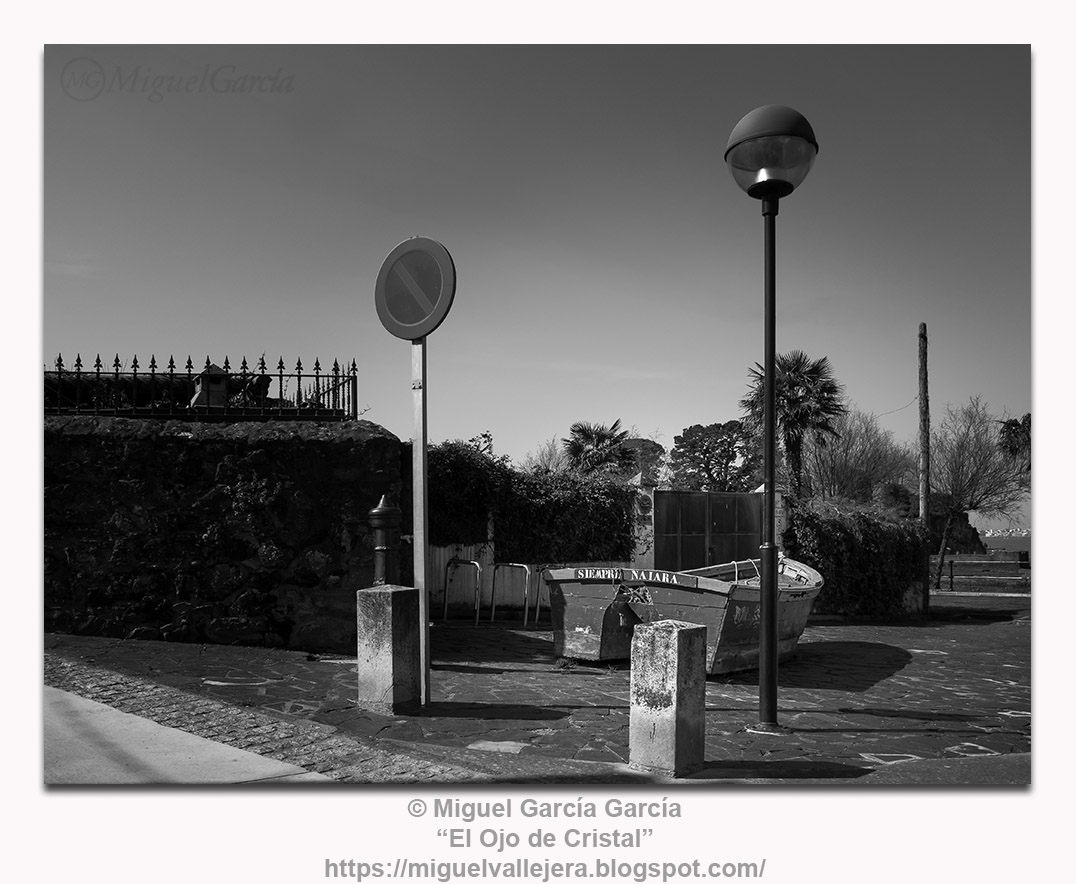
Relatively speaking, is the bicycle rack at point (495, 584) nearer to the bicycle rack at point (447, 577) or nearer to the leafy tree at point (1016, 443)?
the bicycle rack at point (447, 577)

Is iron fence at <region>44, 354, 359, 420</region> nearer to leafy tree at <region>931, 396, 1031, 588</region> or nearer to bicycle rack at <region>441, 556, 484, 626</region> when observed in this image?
bicycle rack at <region>441, 556, 484, 626</region>

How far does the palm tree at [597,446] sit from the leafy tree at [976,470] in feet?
39.0

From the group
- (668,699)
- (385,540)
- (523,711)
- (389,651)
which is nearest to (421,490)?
(385,540)

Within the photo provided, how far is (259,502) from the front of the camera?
865 centimetres

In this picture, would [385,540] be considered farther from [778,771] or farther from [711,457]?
[711,457]

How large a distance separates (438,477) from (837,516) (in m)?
7.92

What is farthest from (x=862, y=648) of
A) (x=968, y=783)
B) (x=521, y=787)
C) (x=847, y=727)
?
(x=521, y=787)

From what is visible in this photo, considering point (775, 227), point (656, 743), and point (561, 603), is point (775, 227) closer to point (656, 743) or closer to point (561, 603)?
point (656, 743)

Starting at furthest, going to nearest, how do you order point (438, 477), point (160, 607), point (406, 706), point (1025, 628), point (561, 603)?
point (1025, 628)
point (438, 477)
point (561, 603)
point (160, 607)
point (406, 706)

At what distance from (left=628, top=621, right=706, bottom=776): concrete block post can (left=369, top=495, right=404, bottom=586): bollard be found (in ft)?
7.46

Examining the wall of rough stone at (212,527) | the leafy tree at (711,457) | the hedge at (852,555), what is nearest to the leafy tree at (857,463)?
the leafy tree at (711,457)

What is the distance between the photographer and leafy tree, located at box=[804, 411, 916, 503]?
38.8 m

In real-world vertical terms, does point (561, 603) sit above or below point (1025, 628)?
above

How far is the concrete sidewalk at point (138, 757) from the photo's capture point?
4.54 m
